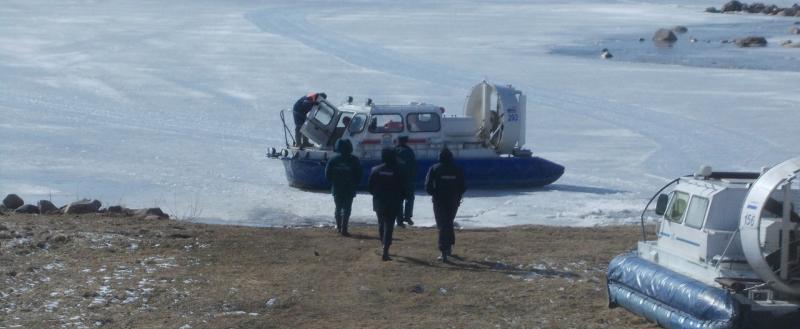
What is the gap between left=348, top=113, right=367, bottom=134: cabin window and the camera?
55.6 feet

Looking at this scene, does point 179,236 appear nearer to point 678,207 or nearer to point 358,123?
point 678,207

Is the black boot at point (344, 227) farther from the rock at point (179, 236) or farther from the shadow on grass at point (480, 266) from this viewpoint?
the rock at point (179, 236)

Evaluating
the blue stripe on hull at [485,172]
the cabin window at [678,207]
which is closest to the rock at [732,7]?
the blue stripe on hull at [485,172]

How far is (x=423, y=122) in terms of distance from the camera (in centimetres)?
1714

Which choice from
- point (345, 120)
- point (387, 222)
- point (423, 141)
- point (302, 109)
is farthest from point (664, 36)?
point (387, 222)

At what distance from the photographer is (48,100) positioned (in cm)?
2428

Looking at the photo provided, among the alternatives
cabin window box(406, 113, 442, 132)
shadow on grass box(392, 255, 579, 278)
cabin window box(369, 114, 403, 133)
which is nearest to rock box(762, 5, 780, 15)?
cabin window box(406, 113, 442, 132)

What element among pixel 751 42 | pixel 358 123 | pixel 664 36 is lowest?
pixel 358 123

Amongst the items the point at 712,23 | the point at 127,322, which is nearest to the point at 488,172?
the point at 127,322

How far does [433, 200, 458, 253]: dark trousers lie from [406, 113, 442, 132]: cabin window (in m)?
6.26

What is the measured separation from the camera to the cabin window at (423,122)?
1708cm

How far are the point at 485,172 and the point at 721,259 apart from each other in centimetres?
868

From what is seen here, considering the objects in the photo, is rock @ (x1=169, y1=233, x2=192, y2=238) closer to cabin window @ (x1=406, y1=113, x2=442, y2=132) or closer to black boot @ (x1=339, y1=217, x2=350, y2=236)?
black boot @ (x1=339, y1=217, x2=350, y2=236)

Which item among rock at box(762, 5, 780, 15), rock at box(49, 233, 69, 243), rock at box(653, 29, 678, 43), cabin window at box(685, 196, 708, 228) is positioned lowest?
rock at box(49, 233, 69, 243)
